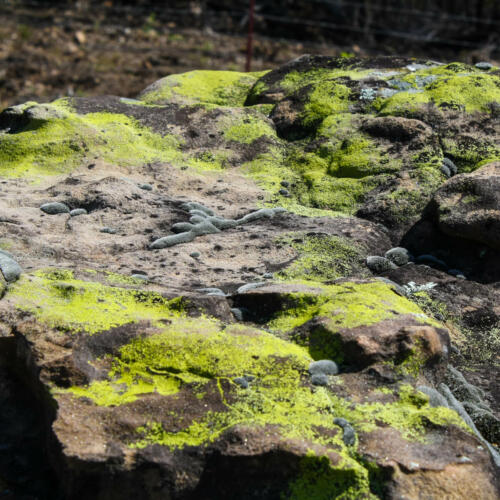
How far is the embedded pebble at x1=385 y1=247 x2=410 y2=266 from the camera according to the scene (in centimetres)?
402

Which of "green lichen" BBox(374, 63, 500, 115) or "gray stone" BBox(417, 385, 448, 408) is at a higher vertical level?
"green lichen" BBox(374, 63, 500, 115)

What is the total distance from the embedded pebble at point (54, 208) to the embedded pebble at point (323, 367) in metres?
2.02

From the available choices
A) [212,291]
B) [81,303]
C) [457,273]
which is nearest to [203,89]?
[457,273]

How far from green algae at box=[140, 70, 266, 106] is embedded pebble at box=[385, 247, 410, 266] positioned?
237cm

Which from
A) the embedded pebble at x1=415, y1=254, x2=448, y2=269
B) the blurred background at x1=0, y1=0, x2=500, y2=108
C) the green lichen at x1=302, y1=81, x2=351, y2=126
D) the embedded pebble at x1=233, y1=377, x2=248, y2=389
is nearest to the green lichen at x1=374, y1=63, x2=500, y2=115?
the green lichen at x1=302, y1=81, x2=351, y2=126

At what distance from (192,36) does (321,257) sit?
11.1 metres

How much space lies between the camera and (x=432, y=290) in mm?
3717

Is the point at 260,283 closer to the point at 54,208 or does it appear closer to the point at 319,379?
the point at 319,379

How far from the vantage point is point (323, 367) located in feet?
9.04

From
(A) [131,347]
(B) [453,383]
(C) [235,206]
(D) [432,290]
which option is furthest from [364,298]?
(C) [235,206]

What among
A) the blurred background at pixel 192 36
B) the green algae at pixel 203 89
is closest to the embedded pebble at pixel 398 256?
the green algae at pixel 203 89

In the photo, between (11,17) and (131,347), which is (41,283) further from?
(11,17)

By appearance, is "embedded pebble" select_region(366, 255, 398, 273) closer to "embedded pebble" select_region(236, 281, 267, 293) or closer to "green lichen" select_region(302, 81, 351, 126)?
"embedded pebble" select_region(236, 281, 267, 293)

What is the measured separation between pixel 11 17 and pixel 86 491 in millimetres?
13098
